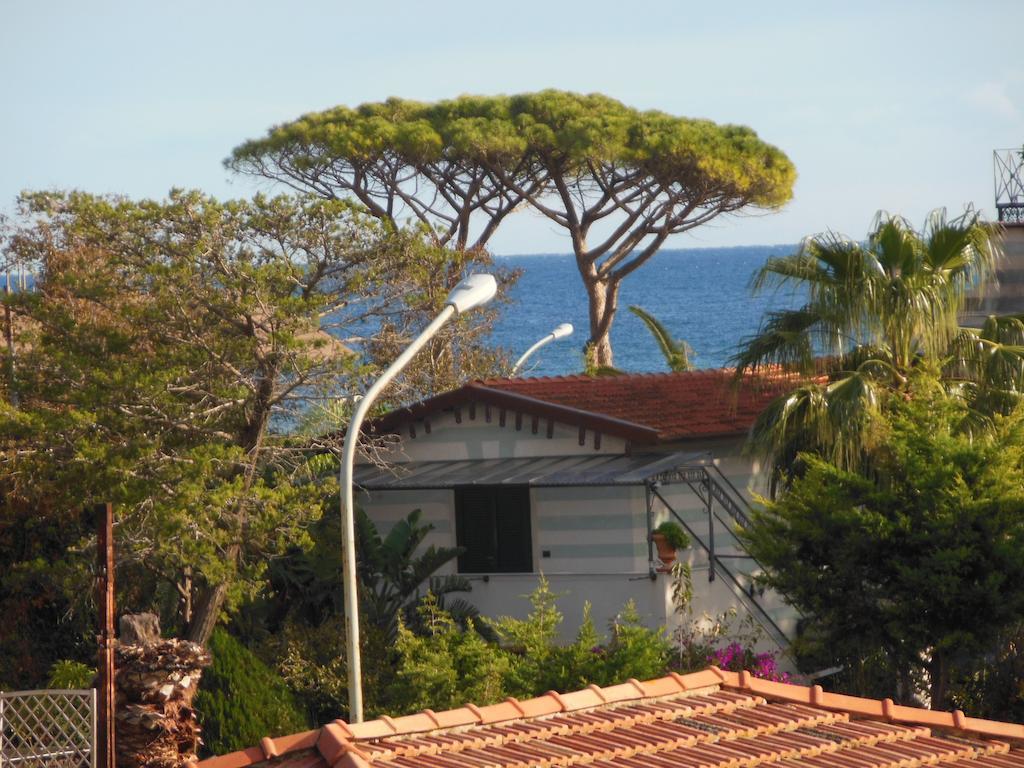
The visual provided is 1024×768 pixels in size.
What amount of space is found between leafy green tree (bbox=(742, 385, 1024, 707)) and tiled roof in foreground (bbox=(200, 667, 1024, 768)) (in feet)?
22.2

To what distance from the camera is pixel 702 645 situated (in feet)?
69.4

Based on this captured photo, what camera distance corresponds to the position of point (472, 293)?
1316 centimetres

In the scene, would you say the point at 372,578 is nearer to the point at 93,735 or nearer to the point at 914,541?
the point at 914,541

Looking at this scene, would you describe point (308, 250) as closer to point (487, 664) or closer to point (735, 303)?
point (487, 664)

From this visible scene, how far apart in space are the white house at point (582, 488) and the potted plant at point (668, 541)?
174 mm

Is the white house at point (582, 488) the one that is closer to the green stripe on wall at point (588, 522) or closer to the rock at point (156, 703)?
the green stripe on wall at point (588, 522)

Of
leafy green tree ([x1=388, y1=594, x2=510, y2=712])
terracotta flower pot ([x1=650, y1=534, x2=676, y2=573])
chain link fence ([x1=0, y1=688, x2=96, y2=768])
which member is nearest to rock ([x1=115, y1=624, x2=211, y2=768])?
chain link fence ([x1=0, y1=688, x2=96, y2=768])

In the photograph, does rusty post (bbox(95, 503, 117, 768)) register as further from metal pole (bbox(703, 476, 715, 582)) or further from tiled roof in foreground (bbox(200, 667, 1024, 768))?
metal pole (bbox(703, 476, 715, 582))

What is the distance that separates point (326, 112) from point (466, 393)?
853 inches

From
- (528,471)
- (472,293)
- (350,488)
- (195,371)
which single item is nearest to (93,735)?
(350,488)

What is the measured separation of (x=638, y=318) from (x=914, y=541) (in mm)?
85159

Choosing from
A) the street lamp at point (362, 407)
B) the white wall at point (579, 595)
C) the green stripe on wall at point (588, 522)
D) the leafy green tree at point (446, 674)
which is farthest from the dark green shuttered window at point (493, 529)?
the street lamp at point (362, 407)

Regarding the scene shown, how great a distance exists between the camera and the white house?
72.0 feet

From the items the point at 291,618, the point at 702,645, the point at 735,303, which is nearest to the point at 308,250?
the point at 291,618
